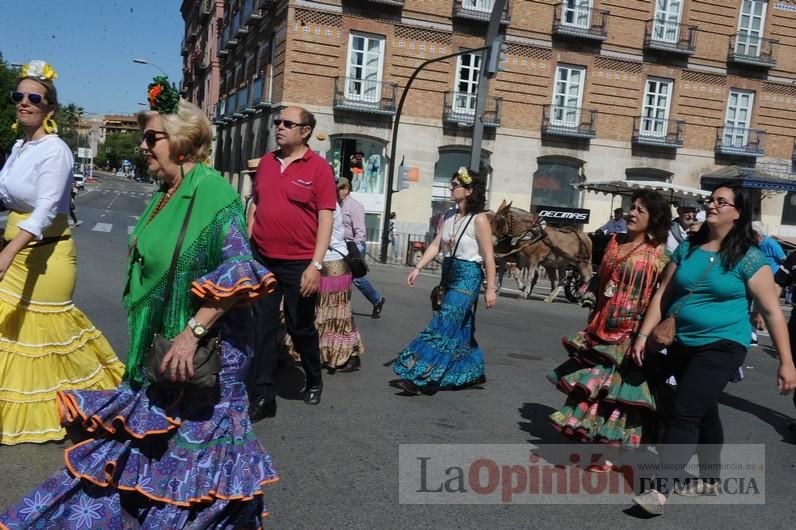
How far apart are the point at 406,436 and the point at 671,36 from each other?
26.8 metres

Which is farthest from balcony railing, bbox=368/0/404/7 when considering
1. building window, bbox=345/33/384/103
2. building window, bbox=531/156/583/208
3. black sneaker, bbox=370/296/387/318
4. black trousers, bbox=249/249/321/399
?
black trousers, bbox=249/249/321/399

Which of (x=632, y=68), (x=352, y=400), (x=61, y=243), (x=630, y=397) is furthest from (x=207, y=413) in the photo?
(x=632, y=68)

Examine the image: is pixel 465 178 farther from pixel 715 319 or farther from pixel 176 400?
pixel 176 400

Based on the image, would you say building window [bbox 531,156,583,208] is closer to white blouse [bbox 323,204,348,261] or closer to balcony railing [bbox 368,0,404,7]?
balcony railing [bbox 368,0,404,7]

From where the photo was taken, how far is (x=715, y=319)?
4.01 metres

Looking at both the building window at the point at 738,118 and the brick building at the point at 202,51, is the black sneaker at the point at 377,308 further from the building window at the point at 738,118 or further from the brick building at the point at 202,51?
the brick building at the point at 202,51

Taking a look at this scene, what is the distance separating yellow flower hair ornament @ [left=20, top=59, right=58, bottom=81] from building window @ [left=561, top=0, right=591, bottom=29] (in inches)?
995

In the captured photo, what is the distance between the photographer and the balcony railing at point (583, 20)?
2673cm

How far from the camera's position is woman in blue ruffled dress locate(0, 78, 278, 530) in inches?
105

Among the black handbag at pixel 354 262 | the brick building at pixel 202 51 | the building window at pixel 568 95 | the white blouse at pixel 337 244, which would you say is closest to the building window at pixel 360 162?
the building window at pixel 568 95

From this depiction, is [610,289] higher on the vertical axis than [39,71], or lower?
lower

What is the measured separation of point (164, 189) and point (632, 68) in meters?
27.4

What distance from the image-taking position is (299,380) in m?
6.39

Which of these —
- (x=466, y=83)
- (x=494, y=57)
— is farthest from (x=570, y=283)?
(x=466, y=83)
